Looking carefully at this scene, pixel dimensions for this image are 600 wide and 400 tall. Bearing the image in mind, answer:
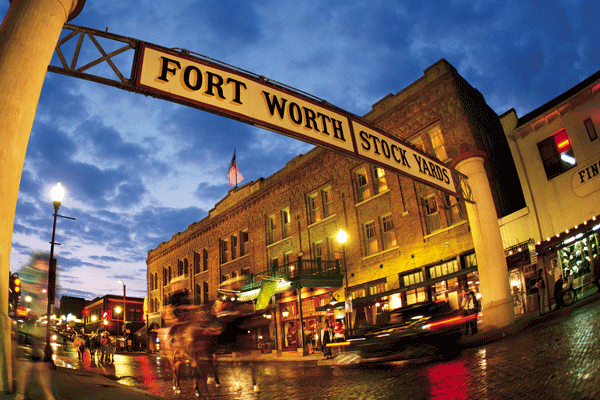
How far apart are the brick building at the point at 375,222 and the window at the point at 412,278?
2.1 inches

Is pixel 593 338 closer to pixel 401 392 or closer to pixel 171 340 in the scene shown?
pixel 401 392

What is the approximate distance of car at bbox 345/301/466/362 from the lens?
1137cm

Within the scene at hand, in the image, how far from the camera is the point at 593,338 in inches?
311

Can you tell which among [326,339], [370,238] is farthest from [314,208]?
[326,339]

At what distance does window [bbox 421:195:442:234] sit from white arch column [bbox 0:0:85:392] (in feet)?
62.0

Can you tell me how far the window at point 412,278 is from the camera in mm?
20562

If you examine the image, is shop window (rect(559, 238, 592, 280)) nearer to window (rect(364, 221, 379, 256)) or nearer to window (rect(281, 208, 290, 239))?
window (rect(364, 221, 379, 256))

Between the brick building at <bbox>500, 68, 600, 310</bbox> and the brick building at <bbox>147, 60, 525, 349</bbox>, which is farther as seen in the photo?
the brick building at <bbox>147, 60, 525, 349</bbox>

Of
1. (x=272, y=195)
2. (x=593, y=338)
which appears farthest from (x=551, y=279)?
(x=272, y=195)

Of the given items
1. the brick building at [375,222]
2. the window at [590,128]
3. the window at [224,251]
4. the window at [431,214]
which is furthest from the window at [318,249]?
the window at [590,128]

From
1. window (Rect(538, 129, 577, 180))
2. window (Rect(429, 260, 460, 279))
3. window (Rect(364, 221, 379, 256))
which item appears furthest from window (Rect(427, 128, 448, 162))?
window (Rect(364, 221, 379, 256))

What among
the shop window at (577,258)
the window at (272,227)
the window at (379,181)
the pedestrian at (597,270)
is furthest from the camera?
the window at (272,227)

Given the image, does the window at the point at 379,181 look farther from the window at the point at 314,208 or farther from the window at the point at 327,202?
the window at the point at 314,208

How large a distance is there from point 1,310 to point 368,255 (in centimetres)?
2085
